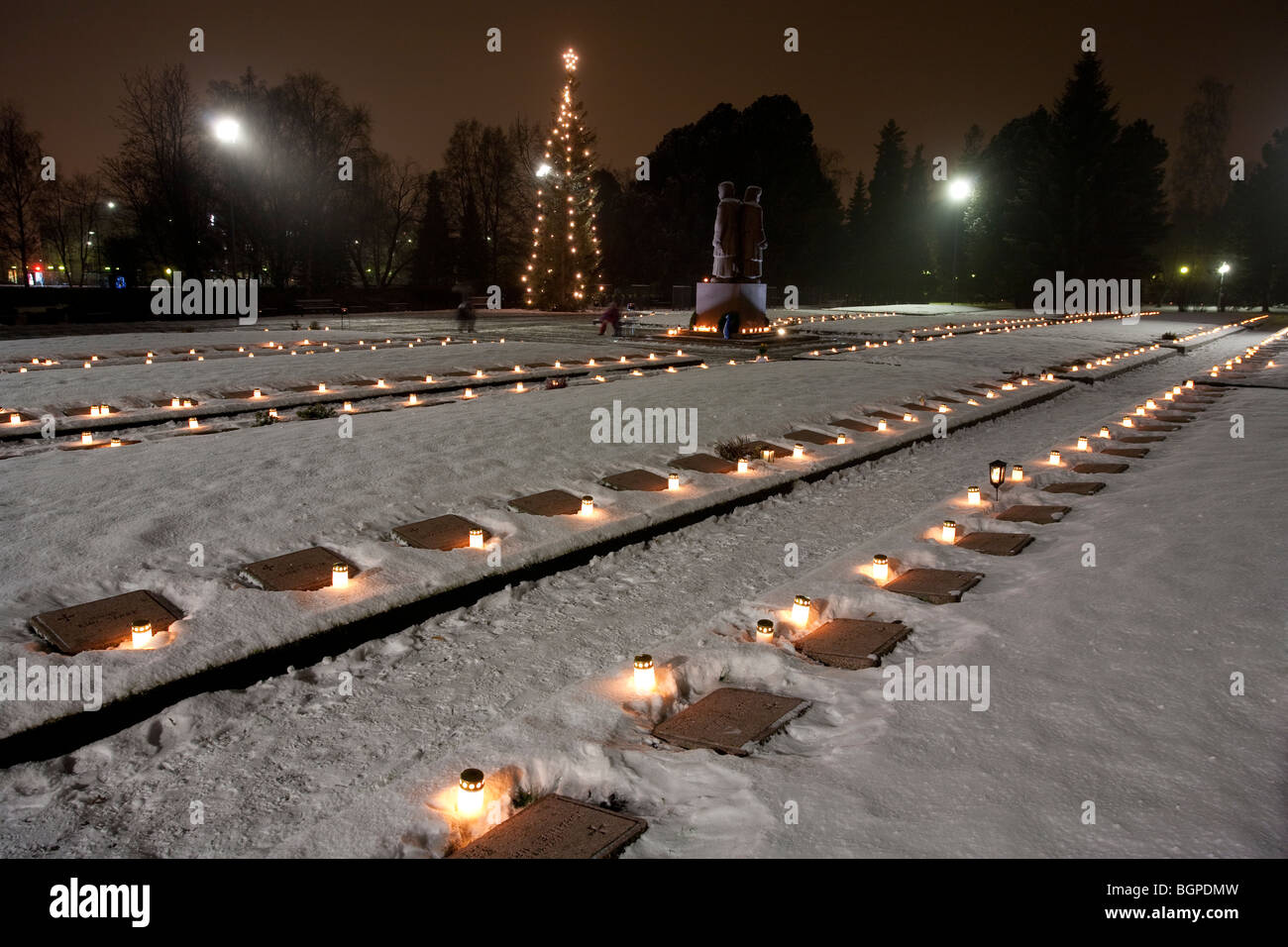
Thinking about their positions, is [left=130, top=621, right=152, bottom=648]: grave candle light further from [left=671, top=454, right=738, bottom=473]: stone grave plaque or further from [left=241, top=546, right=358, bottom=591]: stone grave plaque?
[left=671, top=454, right=738, bottom=473]: stone grave plaque

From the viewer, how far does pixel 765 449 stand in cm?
859

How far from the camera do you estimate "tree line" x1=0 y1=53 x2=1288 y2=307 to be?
123 ft

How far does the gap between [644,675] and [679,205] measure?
164ft

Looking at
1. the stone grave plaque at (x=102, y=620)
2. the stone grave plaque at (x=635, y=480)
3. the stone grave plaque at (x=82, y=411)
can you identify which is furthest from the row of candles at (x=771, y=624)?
the stone grave plaque at (x=82, y=411)

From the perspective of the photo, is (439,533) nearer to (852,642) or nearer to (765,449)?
(852,642)

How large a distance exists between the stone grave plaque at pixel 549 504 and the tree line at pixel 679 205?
97.4 ft

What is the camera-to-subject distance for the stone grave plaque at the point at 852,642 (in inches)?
159

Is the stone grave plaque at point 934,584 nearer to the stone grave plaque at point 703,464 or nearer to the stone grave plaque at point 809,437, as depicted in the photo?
the stone grave plaque at point 703,464

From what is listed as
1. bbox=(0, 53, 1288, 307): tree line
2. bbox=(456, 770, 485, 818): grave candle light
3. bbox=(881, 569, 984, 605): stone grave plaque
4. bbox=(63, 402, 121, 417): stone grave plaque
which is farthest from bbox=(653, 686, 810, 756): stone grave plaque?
bbox=(0, 53, 1288, 307): tree line

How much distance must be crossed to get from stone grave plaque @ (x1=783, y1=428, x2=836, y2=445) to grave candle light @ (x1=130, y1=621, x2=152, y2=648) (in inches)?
257

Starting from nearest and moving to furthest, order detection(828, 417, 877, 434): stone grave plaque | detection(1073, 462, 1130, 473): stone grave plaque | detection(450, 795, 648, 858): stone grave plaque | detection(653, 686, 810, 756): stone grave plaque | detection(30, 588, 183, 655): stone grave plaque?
detection(450, 795, 648, 858): stone grave plaque → detection(653, 686, 810, 756): stone grave plaque → detection(30, 588, 183, 655): stone grave plaque → detection(1073, 462, 1130, 473): stone grave plaque → detection(828, 417, 877, 434): stone grave plaque

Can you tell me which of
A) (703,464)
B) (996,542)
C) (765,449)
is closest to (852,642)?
(996,542)

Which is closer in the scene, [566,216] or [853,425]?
[853,425]

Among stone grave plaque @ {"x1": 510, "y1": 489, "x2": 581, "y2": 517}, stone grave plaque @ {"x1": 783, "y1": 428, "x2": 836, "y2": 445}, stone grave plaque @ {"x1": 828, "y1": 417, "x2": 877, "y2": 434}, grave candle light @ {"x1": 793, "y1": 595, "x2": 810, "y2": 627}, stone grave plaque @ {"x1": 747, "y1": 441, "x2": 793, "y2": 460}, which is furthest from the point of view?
stone grave plaque @ {"x1": 828, "y1": 417, "x2": 877, "y2": 434}
